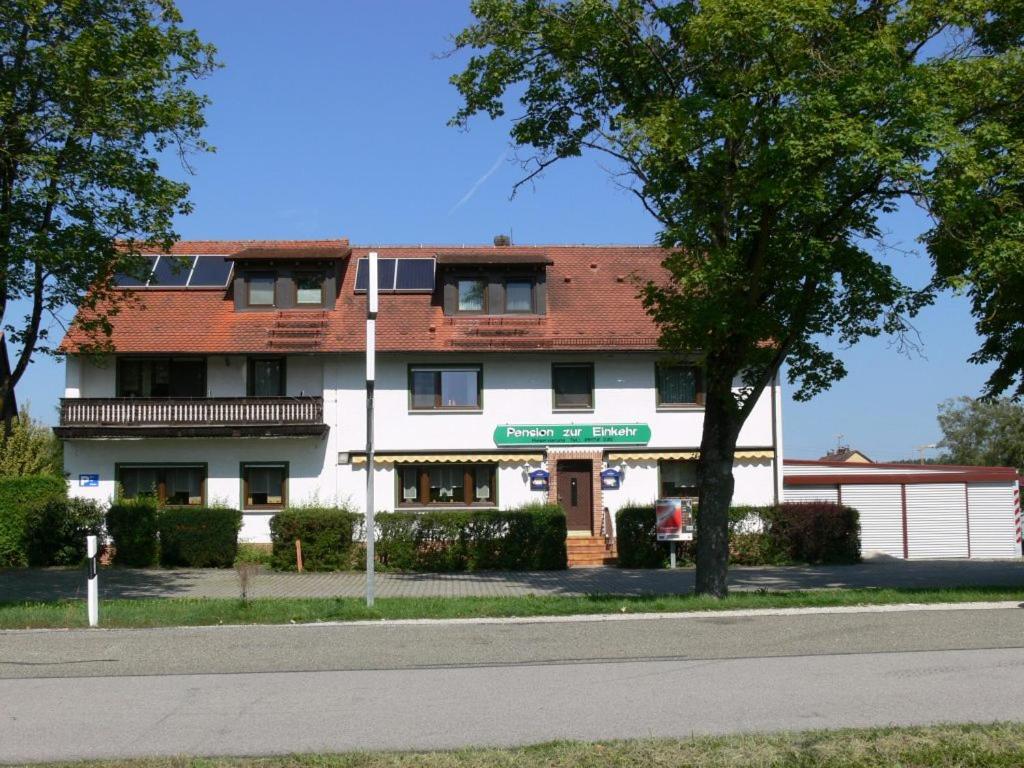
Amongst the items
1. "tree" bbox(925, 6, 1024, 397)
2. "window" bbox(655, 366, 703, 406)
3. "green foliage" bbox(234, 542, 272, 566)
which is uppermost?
"tree" bbox(925, 6, 1024, 397)

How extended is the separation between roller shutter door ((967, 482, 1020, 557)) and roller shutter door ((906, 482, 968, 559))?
31 cm

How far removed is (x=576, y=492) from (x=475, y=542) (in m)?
5.55

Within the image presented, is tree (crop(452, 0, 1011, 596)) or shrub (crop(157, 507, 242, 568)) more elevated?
tree (crop(452, 0, 1011, 596))

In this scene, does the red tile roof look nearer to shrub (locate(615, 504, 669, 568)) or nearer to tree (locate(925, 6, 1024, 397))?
shrub (locate(615, 504, 669, 568))

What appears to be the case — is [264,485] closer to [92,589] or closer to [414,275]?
[414,275]

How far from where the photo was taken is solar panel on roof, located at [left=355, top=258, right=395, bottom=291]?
3228 cm

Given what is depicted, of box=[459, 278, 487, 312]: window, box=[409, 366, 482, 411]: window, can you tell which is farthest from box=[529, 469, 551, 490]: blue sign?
box=[459, 278, 487, 312]: window

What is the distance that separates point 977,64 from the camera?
14727 mm

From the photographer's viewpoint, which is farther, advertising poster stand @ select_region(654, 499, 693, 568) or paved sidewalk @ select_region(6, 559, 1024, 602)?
advertising poster stand @ select_region(654, 499, 693, 568)

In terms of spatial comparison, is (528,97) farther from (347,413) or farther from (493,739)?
(347,413)

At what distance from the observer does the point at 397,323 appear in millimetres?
31047

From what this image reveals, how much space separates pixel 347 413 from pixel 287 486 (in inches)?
104

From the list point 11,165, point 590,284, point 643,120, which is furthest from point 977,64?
point 590,284

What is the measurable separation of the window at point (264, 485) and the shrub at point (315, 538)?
3.92 metres
